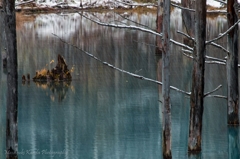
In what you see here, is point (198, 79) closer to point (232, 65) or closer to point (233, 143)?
point (232, 65)

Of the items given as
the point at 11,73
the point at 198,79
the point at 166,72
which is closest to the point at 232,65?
the point at 198,79

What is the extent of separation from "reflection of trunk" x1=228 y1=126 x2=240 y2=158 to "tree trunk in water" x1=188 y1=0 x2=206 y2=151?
5.10ft

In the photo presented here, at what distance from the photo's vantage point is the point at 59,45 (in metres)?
33.1

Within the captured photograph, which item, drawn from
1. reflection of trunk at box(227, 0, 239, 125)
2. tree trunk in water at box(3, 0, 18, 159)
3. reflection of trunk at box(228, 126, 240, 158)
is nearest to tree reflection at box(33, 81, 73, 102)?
reflection of trunk at box(228, 126, 240, 158)

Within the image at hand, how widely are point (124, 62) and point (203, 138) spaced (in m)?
13.0

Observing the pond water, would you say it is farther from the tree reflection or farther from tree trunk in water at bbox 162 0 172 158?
tree trunk in water at bbox 162 0 172 158

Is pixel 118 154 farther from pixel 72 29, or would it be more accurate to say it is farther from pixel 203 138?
pixel 72 29

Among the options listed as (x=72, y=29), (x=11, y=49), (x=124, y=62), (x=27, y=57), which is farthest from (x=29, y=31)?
(x=11, y=49)

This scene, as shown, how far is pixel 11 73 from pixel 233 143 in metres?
5.86

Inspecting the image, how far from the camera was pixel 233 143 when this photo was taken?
45.7ft

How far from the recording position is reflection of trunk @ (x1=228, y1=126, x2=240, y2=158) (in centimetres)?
1316

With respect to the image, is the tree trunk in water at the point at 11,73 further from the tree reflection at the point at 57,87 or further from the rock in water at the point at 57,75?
the rock in water at the point at 57,75

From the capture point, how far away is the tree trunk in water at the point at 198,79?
11.5 metres

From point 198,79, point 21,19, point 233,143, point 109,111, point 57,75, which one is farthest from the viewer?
point 21,19
